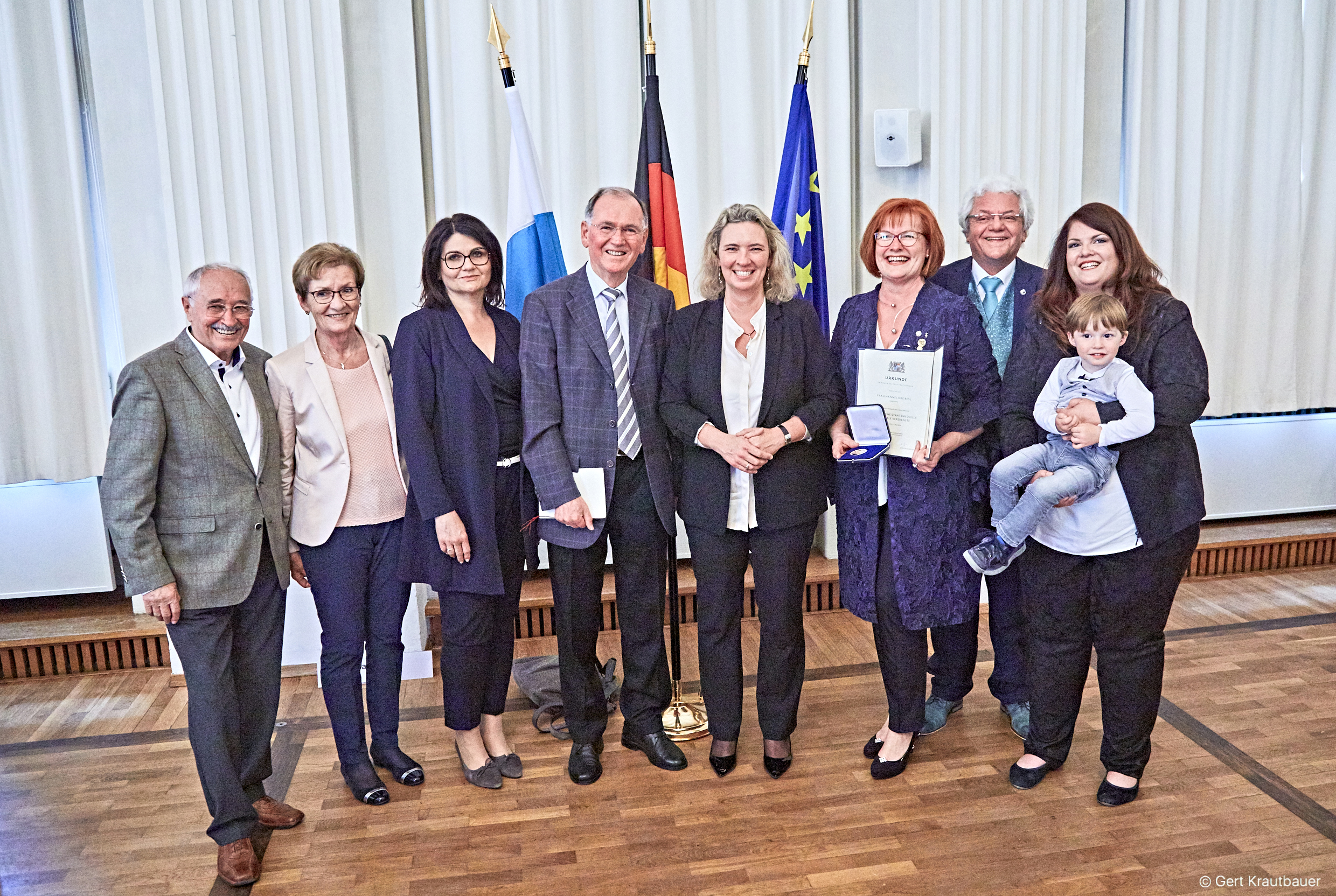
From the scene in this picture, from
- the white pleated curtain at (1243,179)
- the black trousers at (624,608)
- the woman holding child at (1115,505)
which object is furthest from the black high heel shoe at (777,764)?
the white pleated curtain at (1243,179)

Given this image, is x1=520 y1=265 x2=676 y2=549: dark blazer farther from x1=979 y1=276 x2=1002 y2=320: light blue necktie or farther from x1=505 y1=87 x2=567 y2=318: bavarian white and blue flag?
x1=979 y1=276 x2=1002 y2=320: light blue necktie

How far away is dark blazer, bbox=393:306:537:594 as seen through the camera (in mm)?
2709

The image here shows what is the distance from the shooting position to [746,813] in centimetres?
278

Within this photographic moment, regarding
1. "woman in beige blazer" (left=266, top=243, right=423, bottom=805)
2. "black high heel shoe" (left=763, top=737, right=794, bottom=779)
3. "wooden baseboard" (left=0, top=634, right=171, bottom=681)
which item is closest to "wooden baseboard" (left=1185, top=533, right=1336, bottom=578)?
"black high heel shoe" (left=763, top=737, right=794, bottom=779)

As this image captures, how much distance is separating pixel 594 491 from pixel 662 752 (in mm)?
869

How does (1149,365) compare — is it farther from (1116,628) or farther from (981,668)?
(981,668)

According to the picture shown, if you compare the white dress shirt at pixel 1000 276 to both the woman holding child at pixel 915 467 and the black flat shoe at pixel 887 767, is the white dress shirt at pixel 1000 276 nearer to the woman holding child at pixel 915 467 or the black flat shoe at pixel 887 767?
the woman holding child at pixel 915 467

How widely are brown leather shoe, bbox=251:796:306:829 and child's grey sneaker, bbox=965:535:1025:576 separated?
6.63 ft

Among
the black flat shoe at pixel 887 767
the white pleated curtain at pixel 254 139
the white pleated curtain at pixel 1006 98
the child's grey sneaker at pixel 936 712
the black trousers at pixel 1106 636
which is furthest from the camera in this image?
the white pleated curtain at pixel 1006 98

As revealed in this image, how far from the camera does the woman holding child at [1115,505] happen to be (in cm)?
255

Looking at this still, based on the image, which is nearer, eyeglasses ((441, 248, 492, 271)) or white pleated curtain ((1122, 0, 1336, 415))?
eyeglasses ((441, 248, 492, 271))

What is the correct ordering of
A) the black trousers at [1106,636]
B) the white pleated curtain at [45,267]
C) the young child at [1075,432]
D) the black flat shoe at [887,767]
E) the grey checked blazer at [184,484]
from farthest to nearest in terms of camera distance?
the white pleated curtain at [45,267]
the black flat shoe at [887,767]
the black trousers at [1106,636]
the young child at [1075,432]
the grey checked blazer at [184,484]

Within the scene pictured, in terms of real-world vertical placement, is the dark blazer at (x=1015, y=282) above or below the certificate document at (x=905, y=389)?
above

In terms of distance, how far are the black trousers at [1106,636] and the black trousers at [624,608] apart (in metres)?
1.07
